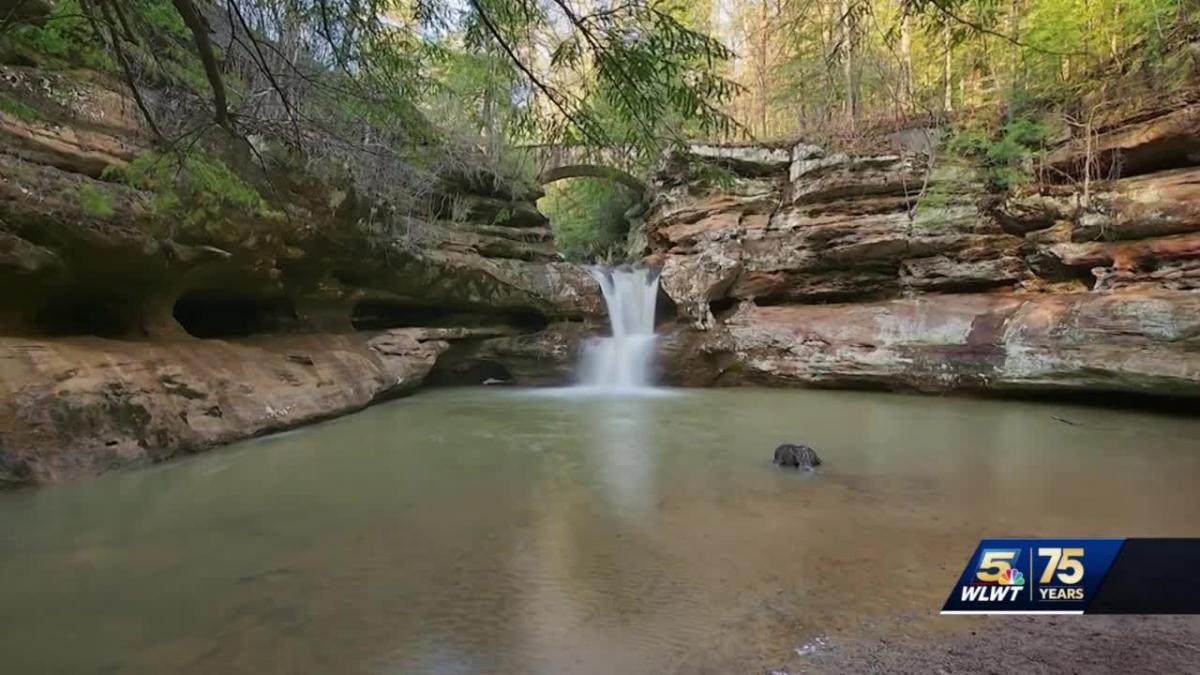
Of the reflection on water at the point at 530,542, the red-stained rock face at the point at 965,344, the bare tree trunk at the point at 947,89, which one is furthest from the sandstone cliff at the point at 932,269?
the reflection on water at the point at 530,542

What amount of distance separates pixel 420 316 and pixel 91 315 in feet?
15.1

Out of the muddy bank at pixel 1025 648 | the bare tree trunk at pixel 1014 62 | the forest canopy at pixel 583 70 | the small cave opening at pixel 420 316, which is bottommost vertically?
the muddy bank at pixel 1025 648

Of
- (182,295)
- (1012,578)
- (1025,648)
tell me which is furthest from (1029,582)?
(182,295)

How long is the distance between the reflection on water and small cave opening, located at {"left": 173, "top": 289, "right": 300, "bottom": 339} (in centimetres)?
324

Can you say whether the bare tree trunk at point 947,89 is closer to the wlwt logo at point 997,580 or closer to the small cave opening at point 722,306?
the small cave opening at point 722,306

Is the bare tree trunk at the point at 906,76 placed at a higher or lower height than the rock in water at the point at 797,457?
higher

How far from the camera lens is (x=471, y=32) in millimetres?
A: 2676

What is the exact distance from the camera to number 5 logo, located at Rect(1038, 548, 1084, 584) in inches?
96.3

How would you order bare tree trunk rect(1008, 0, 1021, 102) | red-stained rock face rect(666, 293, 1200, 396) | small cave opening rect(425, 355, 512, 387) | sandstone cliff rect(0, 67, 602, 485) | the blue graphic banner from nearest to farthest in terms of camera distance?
the blue graphic banner
sandstone cliff rect(0, 67, 602, 485)
red-stained rock face rect(666, 293, 1200, 396)
bare tree trunk rect(1008, 0, 1021, 102)
small cave opening rect(425, 355, 512, 387)

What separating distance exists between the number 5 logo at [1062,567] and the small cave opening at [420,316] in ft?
28.5

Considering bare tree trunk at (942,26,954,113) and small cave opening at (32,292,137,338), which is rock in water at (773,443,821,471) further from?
bare tree trunk at (942,26,954,113)

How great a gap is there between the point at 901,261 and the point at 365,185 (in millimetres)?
8041

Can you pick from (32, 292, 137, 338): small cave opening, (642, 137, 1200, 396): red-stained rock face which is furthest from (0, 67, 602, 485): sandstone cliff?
(642, 137, 1200, 396): red-stained rock face

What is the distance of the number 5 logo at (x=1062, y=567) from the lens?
8.02 feet
